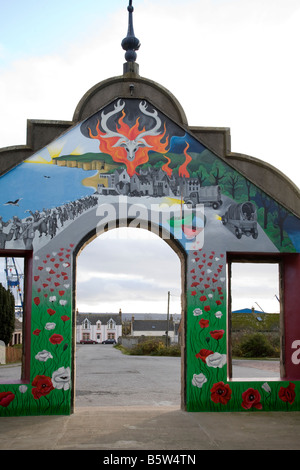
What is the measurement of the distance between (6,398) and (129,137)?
518 centimetres

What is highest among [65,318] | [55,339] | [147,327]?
[65,318]

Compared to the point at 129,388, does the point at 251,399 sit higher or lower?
higher

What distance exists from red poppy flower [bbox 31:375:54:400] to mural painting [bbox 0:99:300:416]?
0.02 meters

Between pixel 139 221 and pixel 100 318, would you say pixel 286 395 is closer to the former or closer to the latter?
pixel 139 221

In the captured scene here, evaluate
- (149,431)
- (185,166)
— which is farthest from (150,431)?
(185,166)

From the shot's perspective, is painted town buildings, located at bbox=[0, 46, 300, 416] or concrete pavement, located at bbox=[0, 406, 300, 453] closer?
concrete pavement, located at bbox=[0, 406, 300, 453]

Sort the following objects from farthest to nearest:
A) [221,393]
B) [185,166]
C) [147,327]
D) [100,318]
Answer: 1. [100,318]
2. [147,327]
3. [185,166]
4. [221,393]

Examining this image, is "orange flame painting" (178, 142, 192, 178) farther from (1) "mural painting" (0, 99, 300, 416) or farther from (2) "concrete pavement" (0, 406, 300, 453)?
(2) "concrete pavement" (0, 406, 300, 453)

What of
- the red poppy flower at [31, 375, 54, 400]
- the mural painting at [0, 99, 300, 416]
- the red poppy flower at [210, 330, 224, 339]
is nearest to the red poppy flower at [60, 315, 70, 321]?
the mural painting at [0, 99, 300, 416]

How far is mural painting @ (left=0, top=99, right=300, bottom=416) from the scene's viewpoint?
9.20 metres

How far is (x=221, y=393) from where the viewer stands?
937cm

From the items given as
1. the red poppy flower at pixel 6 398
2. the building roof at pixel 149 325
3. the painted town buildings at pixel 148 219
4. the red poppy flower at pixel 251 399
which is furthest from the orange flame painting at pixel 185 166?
the building roof at pixel 149 325

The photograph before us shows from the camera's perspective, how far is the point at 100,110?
32.7 feet
